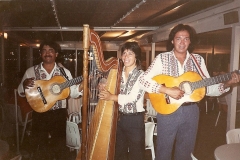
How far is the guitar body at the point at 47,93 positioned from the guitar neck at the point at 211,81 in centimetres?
133

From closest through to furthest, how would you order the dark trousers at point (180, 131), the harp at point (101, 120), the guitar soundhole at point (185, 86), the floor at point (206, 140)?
the harp at point (101, 120)
the dark trousers at point (180, 131)
the guitar soundhole at point (185, 86)
the floor at point (206, 140)

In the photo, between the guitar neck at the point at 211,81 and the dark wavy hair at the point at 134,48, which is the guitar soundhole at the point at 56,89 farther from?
the guitar neck at the point at 211,81

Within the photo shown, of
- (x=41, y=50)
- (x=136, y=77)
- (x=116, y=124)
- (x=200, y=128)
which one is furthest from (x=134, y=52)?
(x=200, y=128)

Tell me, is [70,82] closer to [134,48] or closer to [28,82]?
[28,82]

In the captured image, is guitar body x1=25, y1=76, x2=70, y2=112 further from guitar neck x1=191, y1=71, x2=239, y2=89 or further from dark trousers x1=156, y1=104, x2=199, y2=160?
guitar neck x1=191, y1=71, x2=239, y2=89

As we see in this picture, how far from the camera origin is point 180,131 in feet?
5.74

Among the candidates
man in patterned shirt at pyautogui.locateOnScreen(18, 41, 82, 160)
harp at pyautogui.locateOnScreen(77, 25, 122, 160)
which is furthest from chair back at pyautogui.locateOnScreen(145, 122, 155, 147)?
man in patterned shirt at pyautogui.locateOnScreen(18, 41, 82, 160)

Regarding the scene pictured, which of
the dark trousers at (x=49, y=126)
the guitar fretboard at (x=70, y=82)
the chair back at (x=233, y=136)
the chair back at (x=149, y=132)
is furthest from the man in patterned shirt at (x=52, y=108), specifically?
the chair back at (x=233, y=136)

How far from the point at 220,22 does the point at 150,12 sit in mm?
1137

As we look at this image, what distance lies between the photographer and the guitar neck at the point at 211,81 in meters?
1.78

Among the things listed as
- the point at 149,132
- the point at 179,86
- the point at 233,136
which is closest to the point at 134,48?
the point at 179,86

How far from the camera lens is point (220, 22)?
3066 mm

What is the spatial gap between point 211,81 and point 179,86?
0.27 m

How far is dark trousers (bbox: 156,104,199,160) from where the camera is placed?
1726 mm
